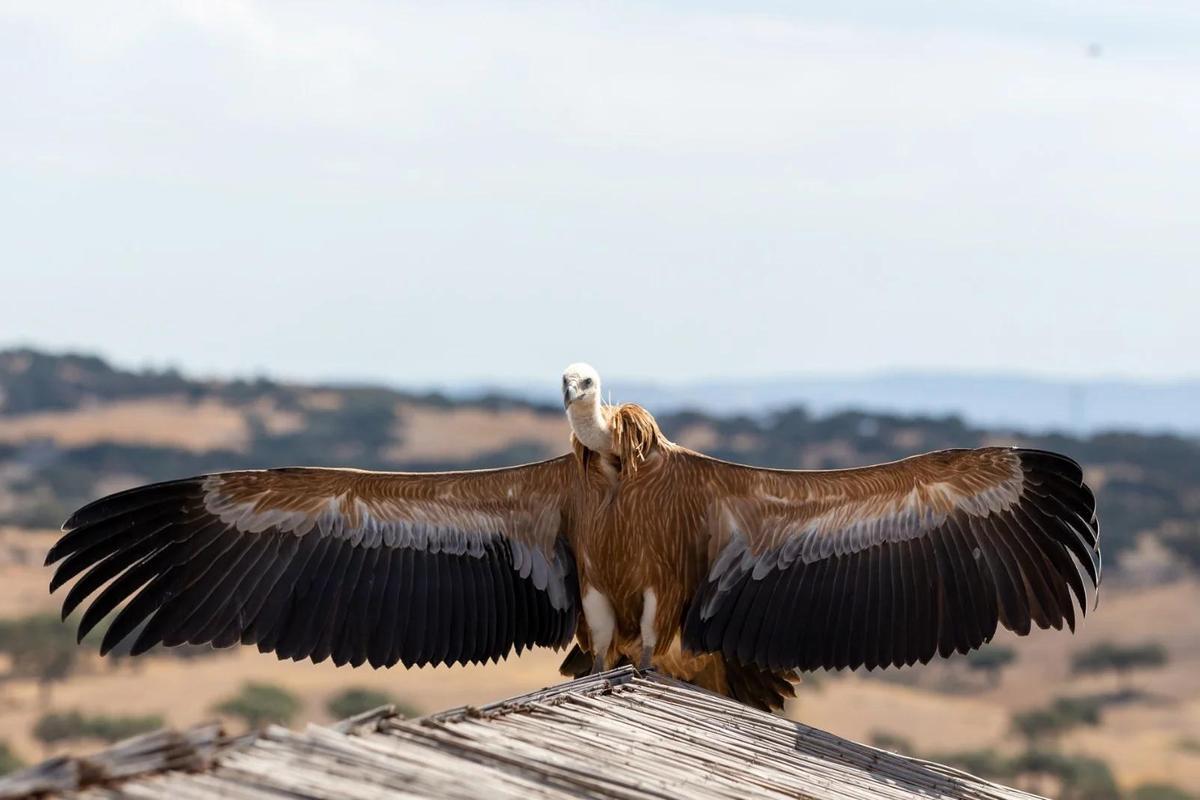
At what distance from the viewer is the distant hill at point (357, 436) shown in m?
66.1

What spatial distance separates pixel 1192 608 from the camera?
5062 centimetres

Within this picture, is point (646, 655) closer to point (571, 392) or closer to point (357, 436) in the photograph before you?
point (571, 392)

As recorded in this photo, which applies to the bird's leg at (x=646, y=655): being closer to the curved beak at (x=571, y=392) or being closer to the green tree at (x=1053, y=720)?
the curved beak at (x=571, y=392)

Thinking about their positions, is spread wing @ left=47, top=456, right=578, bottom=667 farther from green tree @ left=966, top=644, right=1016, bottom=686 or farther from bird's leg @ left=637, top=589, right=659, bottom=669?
green tree @ left=966, top=644, right=1016, bottom=686

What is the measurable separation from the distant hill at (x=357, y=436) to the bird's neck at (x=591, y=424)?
2077 inches

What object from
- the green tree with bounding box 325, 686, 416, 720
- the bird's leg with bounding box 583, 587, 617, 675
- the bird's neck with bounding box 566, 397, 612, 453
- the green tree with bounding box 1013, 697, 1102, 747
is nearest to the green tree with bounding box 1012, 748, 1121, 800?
the green tree with bounding box 1013, 697, 1102, 747

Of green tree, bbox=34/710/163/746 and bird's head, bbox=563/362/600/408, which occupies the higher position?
bird's head, bbox=563/362/600/408

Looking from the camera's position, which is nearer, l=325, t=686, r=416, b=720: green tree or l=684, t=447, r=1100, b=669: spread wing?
l=684, t=447, r=1100, b=669: spread wing

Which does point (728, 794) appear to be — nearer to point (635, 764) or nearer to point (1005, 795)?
point (635, 764)

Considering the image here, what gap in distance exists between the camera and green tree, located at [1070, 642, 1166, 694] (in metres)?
46.4

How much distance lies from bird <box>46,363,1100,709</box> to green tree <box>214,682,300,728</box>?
2587 centimetres

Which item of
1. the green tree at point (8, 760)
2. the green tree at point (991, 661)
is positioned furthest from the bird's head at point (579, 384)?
the green tree at point (991, 661)

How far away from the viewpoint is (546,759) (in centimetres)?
633

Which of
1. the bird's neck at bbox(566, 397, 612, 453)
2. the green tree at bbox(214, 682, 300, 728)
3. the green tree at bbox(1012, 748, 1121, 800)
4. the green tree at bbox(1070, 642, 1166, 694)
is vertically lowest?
the green tree at bbox(214, 682, 300, 728)
